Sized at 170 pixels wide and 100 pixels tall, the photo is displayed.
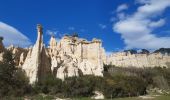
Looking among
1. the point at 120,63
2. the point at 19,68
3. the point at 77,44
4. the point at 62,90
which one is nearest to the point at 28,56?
the point at 19,68

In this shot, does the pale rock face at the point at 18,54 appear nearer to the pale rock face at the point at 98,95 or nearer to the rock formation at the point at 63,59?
the rock formation at the point at 63,59

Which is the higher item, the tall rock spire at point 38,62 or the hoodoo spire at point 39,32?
the hoodoo spire at point 39,32

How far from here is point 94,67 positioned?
7862 cm

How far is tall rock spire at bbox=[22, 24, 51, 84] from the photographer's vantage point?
217 ft

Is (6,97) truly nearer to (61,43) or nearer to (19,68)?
(19,68)

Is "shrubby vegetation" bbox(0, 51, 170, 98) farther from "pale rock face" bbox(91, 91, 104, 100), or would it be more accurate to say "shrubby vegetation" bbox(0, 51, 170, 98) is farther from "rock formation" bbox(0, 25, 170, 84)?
"rock formation" bbox(0, 25, 170, 84)

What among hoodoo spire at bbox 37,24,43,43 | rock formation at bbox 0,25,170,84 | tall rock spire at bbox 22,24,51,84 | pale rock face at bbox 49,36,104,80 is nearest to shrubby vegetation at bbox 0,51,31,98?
tall rock spire at bbox 22,24,51,84

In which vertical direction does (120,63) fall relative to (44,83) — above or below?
above

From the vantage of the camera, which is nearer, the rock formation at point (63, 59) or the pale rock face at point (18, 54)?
the rock formation at point (63, 59)

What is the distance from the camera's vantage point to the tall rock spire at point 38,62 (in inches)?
2601

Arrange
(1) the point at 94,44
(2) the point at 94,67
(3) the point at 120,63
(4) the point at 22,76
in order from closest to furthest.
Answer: (4) the point at 22,76, (2) the point at 94,67, (1) the point at 94,44, (3) the point at 120,63

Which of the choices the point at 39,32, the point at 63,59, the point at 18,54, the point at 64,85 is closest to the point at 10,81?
the point at 64,85

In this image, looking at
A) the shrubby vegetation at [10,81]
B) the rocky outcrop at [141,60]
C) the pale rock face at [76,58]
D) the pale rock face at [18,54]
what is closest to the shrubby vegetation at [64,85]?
the shrubby vegetation at [10,81]

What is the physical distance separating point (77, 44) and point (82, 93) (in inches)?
1029
